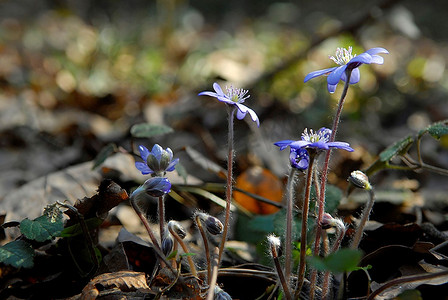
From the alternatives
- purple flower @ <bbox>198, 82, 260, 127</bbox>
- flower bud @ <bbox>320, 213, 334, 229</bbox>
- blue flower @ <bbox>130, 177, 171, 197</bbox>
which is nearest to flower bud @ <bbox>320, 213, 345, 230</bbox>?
flower bud @ <bbox>320, 213, 334, 229</bbox>

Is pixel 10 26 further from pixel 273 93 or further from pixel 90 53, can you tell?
pixel 273 93

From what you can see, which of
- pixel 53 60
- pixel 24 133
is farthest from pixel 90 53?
pixel 24 133

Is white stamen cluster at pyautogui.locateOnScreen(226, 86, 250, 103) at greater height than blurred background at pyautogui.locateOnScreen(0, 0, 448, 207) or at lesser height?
greater

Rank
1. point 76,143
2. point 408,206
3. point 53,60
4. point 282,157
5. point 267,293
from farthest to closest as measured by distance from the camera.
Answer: point 53,60
point 76,143
point 282,157
point 408,206
point 267,293

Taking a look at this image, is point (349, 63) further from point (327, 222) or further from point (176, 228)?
point (176, 228)

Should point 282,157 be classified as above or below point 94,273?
below

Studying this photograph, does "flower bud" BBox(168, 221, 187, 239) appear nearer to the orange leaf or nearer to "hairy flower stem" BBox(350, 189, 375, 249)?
"hairy flower stem" BBox(350, 189, 375, 249)
